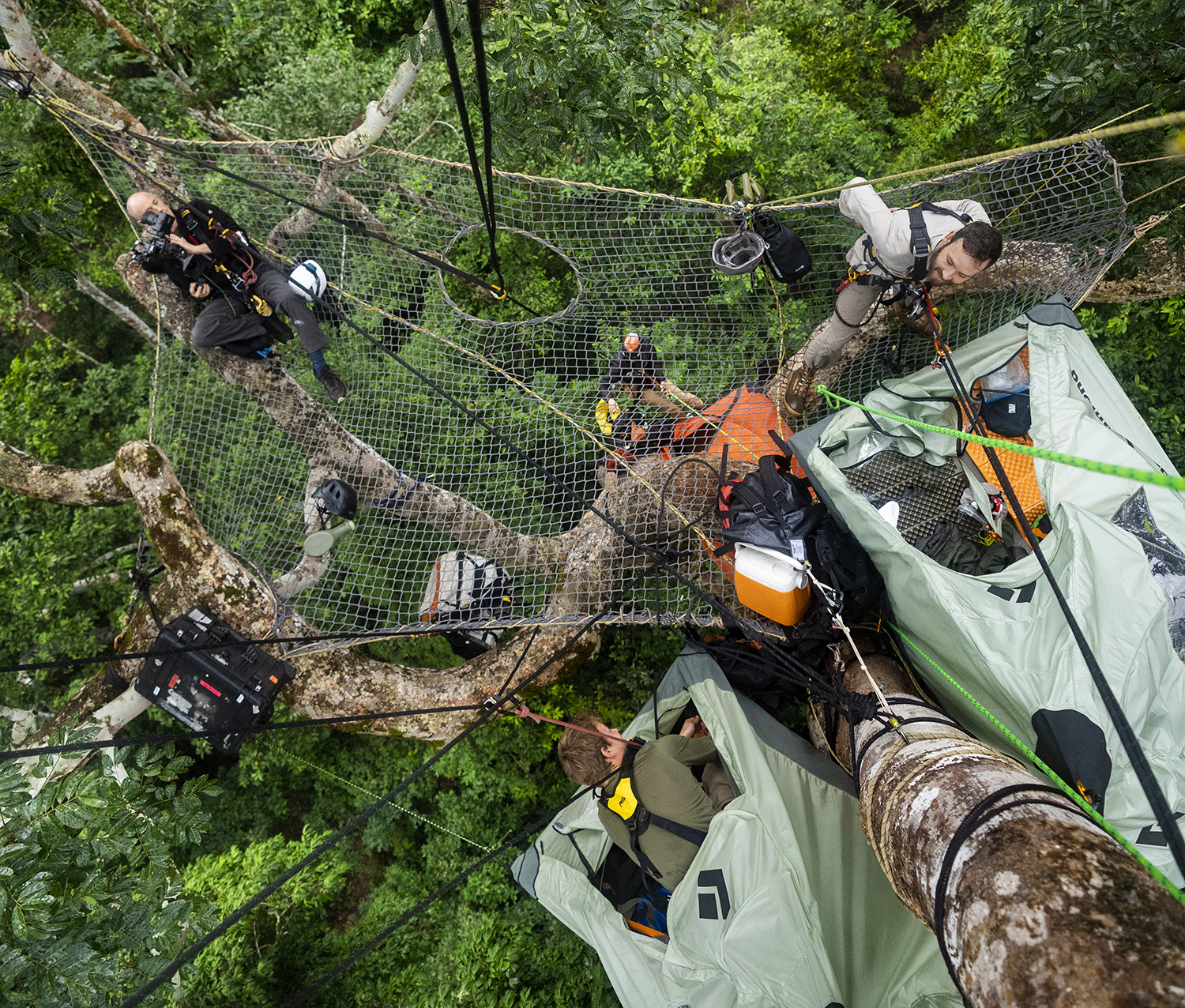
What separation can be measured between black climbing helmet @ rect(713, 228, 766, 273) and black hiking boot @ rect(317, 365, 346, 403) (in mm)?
2884

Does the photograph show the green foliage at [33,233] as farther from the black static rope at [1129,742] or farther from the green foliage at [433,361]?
the black static rope at [1129,742]

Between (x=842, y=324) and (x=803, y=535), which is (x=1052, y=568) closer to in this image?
(x=803, y=535)

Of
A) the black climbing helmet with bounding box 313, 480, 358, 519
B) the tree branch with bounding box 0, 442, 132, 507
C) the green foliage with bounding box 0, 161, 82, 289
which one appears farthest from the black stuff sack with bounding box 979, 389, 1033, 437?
the tree branch with bounding box 0, 442, 132, 507

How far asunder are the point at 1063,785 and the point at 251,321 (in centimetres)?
495

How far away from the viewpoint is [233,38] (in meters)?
5.84

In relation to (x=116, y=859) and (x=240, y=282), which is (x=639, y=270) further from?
(x=116, y=859)

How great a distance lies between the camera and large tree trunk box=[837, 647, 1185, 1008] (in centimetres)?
98

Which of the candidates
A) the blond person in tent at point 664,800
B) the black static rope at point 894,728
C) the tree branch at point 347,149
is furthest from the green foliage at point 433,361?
the black static rope at point 894,728

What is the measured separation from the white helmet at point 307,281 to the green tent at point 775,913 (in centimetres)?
374

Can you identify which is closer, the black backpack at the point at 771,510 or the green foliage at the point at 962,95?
the black backpack at the point at 771,510

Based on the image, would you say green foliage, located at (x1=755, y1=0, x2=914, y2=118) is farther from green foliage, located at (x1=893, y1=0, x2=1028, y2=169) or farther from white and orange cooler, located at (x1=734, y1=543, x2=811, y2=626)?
white and orange cooler, located at (x1=734, y1=543, x2=811, y2=626)

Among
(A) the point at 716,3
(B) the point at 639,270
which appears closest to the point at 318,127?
(B) the point at 639,270

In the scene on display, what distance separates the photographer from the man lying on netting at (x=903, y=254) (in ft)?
9.05

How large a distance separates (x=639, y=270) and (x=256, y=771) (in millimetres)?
4790
